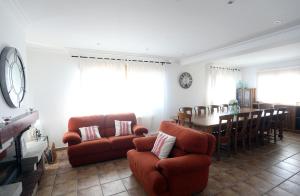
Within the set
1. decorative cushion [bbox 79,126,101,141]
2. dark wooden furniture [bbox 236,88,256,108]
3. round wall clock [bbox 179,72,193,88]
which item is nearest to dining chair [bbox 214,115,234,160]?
round wall clock [bbox 179,72,193,88]

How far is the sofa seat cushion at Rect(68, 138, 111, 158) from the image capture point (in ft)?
10.6

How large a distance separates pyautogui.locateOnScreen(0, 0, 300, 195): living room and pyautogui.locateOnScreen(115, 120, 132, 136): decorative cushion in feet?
0.45

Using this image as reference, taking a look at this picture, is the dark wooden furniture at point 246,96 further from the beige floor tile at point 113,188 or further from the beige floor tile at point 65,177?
the beige floor tile at point 65,177

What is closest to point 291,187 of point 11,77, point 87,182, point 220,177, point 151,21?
point 220,177

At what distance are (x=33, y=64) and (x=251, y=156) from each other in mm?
5436

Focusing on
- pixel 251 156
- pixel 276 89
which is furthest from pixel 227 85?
pixel 251 156

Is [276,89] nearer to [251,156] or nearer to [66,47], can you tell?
[251,156]

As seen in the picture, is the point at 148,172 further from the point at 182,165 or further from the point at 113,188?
the point at 113,188

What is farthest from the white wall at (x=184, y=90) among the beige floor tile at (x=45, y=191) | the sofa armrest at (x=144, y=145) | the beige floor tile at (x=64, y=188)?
the beige floor tile at (x=45, y=191)

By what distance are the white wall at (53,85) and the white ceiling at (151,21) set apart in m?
0.46

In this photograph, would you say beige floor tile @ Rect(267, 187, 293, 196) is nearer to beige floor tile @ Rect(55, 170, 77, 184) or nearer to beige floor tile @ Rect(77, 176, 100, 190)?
beige floor tile @ Rect(77, 176, 100, 190)

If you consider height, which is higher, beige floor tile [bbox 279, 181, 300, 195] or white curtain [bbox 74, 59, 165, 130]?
white curtain [bbox 74, 59, 165, 130]

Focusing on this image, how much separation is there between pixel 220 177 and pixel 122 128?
7.68 ft

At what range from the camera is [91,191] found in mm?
2494
